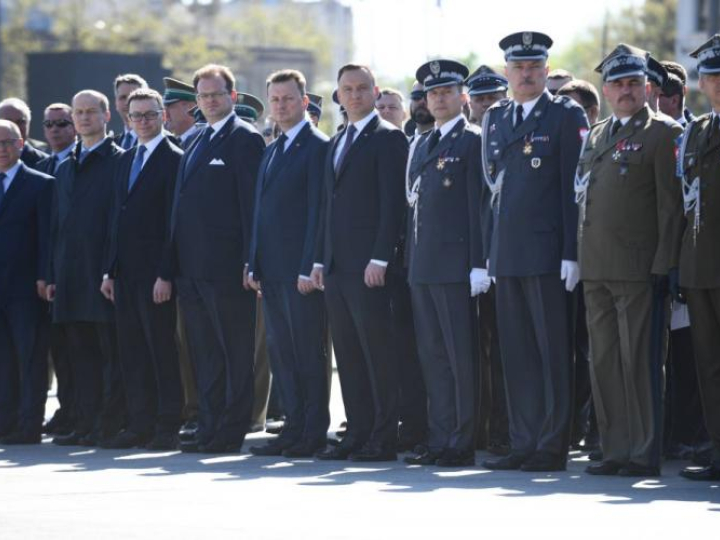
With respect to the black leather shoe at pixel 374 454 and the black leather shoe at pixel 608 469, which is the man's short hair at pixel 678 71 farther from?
the black leather shoe at pixel 374 454

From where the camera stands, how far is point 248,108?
14703mm

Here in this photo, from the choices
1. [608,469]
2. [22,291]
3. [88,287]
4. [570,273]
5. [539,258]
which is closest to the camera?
[608,469]

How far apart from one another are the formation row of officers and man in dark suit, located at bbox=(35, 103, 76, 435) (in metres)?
0.09

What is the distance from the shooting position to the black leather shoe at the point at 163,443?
12562 mm

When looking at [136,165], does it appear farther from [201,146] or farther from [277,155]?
[277,155]

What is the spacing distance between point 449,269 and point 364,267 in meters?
0.64

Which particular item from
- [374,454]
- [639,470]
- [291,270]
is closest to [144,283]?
[291,270]

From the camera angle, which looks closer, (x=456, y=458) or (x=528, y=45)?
(x=528, y=45)

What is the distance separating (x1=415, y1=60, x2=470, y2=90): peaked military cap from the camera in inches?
451

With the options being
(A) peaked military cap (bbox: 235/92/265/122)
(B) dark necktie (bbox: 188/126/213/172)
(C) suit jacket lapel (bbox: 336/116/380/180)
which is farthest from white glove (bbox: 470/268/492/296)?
(A) peaked military cap (bbox: 235/92/265/122)

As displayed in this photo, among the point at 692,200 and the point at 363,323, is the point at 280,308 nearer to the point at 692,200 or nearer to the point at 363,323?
the point at 363,323

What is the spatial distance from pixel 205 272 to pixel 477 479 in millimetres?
2771

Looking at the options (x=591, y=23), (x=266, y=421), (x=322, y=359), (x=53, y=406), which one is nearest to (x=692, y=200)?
(x=322, y=359)

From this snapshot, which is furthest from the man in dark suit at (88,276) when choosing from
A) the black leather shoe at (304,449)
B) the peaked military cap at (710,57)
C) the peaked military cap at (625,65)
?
the peaked military cap at (710,57)
